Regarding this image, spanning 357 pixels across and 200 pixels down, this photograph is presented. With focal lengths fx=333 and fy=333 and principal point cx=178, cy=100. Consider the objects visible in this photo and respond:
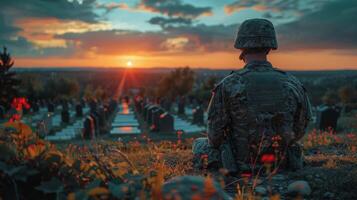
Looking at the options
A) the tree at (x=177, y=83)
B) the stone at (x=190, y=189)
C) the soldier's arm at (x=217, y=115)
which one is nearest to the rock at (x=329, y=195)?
the soldier's arm at (x=217, y=115)

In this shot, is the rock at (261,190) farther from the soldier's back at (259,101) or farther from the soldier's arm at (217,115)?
the soldier's arm at (217,115)

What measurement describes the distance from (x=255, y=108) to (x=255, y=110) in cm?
3

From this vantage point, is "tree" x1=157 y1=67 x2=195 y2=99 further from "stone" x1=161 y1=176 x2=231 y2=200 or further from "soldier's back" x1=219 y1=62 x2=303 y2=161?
"stone" x1=161 y1=176 x2=231 y2=200

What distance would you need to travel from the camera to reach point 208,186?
5.61 feet

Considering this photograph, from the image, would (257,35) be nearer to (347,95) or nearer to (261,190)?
(261,190)

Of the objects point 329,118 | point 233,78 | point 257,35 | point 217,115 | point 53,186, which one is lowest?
point 329,118

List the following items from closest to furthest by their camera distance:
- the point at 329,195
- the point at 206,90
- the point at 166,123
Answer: the point at 329,195
the point at 166,123
the point at 206,90

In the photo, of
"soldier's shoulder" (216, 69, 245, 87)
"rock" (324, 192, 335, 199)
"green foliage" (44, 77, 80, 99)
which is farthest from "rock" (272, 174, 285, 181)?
"green foliage" (44, 77, 80, 99)

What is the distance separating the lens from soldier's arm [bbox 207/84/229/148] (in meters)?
4.60

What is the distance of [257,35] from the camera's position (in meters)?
4.43

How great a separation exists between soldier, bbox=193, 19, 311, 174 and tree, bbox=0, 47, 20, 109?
90.2ft

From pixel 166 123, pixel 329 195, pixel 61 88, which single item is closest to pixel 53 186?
pixel 329 195

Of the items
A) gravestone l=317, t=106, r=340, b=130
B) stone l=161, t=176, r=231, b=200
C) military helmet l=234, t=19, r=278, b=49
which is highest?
military helmet l=234, t=19, r=278, b=49

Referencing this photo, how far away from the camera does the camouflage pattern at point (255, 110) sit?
4410 millimetres
